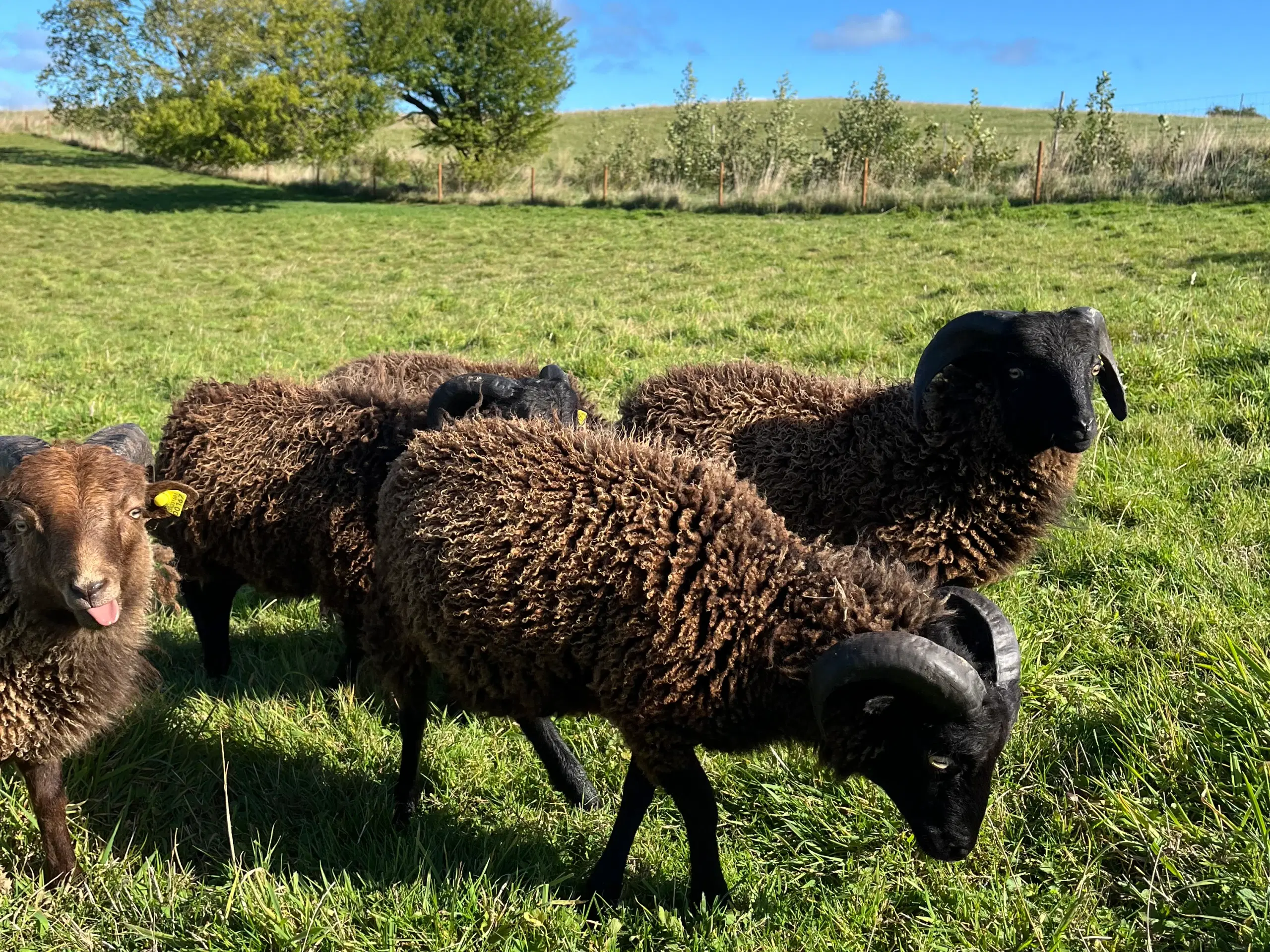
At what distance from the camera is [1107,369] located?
15.1 ft

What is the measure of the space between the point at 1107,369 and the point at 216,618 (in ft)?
16.3

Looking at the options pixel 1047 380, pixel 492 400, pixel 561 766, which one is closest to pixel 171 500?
pixel 492 400

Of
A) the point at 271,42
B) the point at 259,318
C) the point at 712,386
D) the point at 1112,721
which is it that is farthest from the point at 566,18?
the point at 1112,721

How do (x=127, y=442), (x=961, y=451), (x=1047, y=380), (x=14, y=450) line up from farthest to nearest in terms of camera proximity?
1. (x=961, y=451)
2. (x=1047, y=380)
3. (x=127, y=442)
4. (x=14, y=450)

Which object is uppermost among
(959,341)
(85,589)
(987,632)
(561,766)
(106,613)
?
(959,341)

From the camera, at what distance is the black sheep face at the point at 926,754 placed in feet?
8.82

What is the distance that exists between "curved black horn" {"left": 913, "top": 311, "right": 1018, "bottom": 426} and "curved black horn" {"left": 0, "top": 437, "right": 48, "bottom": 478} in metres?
3.98

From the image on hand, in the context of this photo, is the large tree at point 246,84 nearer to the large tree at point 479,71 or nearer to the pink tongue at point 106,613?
the large tree at point 479,71

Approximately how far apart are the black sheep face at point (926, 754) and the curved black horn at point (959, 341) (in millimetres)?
2156

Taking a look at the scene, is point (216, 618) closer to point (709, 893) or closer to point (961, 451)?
point (709, 893)

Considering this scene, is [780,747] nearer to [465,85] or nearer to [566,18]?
[465,85]

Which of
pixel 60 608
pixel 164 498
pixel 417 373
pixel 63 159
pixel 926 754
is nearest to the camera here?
pixel 926 754

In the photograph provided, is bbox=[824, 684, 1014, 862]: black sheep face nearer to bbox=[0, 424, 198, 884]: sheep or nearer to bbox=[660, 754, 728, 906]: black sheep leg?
bbox=[660, 754, 728, 906]: black sheep leg

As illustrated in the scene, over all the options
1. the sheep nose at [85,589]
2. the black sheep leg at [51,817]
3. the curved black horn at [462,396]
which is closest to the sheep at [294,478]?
the curved black horn at [462,396]
